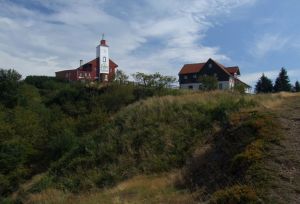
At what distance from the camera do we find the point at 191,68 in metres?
80.9

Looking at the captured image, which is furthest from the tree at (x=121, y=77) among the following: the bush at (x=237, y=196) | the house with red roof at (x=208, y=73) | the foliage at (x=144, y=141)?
the bush at (x=237, y=196)

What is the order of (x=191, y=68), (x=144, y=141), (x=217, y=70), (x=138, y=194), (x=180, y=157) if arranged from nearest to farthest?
(x=138, y=194)
(x=180, y=157)
(x=144, y=141)
(x=217, y=70)
(x=191, y=68)

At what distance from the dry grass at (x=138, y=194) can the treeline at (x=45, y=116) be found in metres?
9.51

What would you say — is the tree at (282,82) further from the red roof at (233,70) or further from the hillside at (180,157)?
the hillside at (180,157)

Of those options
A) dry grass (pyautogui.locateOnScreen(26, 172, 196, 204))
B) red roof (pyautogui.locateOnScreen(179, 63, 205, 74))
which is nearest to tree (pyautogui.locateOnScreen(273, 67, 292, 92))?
red roof (pyautogui.locateOnScreen(179, 63, 205, 74))

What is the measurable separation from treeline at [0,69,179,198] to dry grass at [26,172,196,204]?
374 inches

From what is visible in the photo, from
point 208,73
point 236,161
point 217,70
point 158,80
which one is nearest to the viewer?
point 236,161

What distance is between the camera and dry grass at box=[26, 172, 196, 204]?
13.9m

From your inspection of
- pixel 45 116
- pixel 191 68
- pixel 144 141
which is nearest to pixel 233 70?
pixel 191 68

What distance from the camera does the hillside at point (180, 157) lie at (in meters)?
13.0

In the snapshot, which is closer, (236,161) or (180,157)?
(236,161)

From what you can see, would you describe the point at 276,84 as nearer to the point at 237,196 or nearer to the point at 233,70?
the point at 233,70

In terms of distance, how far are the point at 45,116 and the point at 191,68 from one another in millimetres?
33239

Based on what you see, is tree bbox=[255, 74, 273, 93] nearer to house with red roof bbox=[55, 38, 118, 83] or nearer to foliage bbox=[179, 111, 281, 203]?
house with red roof bbox=[55, 38, 118, 83]
